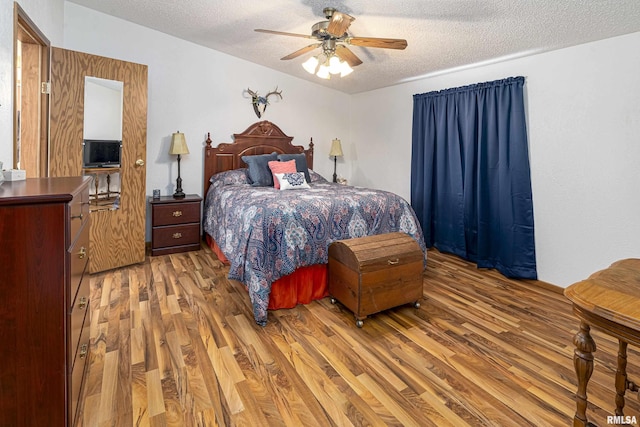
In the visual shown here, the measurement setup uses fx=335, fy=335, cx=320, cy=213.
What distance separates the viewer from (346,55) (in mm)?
2904

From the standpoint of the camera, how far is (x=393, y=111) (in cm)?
481

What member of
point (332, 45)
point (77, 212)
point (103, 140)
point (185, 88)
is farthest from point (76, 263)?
point (185, 88)

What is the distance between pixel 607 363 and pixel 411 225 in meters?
1.65

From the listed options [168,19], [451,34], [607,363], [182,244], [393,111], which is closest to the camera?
[607,363]

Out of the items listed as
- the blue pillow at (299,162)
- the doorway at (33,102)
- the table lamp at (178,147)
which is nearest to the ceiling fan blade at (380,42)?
the blue pillow at (299,162)

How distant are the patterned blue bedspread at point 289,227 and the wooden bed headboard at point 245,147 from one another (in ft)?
4.15

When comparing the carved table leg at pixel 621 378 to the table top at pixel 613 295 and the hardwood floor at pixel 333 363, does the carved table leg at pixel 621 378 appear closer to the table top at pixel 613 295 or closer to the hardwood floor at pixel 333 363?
the hardwood floor at pixel 333 363

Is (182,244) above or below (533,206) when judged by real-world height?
below

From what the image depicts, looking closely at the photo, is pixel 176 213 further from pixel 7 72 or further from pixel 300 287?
pixel 7 72

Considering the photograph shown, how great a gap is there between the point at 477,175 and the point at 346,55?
1.94 meters

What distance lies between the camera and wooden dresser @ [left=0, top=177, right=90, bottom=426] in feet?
3.79

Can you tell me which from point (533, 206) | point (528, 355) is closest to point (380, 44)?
point (533, 206)

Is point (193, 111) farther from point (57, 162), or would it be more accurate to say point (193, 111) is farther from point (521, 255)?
point (521, 255)

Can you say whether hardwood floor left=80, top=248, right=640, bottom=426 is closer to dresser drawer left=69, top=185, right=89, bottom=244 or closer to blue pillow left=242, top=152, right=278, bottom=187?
dresser drawer left=69, top=185, right=89, bottom=244
